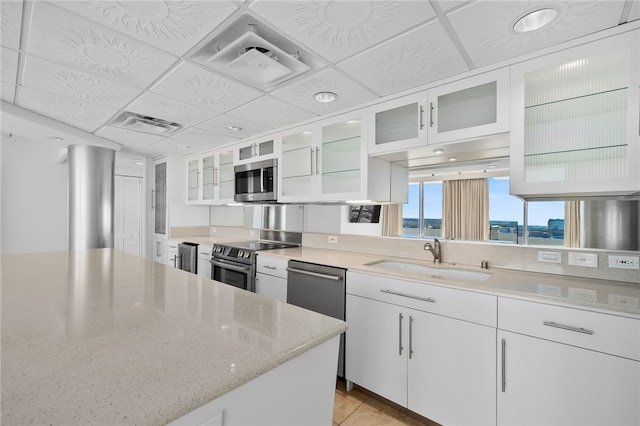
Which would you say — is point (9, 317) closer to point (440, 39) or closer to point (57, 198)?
point (440, 39)

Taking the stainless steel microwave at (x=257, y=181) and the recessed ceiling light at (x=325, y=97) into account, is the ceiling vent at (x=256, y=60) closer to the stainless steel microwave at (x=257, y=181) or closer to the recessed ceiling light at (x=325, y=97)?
the recessed ceiling light at (x=325, y=97)

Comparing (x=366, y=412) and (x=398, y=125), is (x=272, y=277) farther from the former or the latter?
(x=398, y=125)

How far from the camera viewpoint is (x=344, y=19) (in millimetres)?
1320

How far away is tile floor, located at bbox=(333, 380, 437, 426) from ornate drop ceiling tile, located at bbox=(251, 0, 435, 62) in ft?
7.12

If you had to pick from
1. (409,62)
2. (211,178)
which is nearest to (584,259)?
(409,62)

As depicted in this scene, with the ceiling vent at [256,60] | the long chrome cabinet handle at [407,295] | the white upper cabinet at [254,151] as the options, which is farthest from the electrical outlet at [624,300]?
the white upper cabinet at [254,151]

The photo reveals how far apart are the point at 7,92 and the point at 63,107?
33cm

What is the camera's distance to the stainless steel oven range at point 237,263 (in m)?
2.81

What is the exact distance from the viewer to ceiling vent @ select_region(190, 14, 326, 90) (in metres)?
1.43

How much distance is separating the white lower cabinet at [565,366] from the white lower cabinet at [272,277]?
164cm

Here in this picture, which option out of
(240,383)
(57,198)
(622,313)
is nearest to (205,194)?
(57,198)

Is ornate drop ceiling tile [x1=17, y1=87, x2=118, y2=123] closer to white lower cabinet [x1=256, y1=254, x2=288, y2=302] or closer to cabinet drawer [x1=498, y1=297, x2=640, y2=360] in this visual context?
white lower cabinet [x1=256, y1=254, x2=288, y2=302]

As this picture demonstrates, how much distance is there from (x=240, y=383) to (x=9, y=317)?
884 millimetres

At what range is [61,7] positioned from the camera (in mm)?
1261
